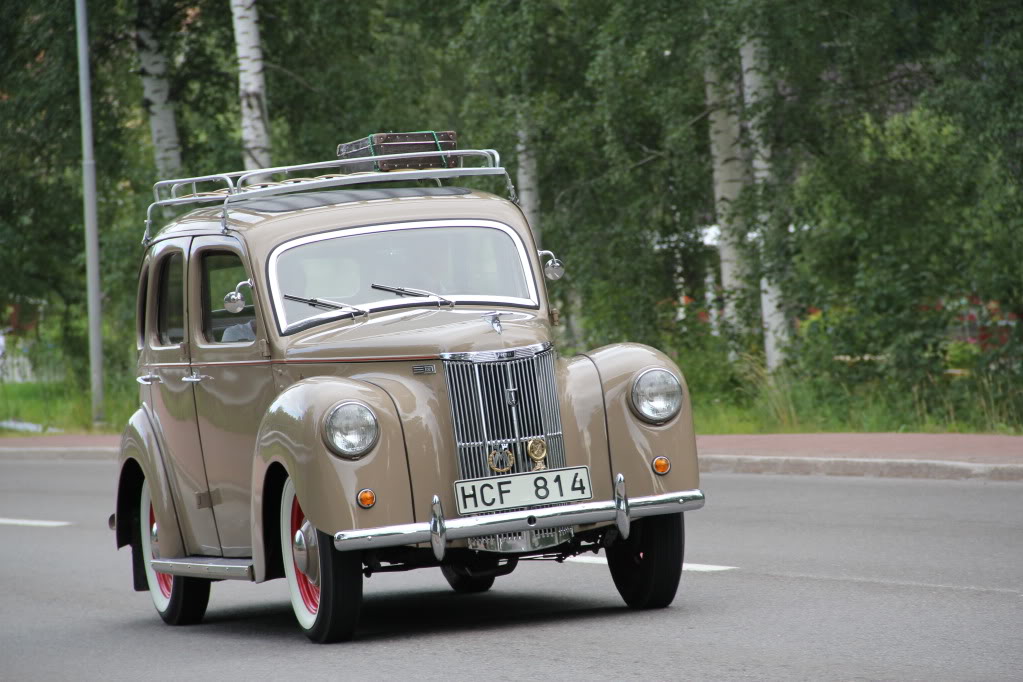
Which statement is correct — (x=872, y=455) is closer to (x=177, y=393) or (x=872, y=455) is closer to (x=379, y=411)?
(x=177, y=393)

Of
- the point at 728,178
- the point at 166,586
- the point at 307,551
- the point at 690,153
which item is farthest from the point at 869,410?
the point at 307,551

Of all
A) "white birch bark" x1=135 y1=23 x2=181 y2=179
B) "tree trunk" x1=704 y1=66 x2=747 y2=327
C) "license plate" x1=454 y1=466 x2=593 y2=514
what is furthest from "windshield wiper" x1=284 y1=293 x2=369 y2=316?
"white birch bark" x1=135 y1=23 x2=181 y2=179

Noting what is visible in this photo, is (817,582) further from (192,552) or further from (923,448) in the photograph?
(923,448)

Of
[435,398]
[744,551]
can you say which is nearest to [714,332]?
[744,551]

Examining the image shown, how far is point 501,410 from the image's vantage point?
314 inches

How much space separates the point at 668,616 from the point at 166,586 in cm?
309

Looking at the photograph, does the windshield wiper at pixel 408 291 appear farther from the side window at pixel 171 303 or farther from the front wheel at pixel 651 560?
the front wheel at pixel 651 560

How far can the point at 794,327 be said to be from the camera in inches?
899

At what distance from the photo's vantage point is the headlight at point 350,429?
7652 mm

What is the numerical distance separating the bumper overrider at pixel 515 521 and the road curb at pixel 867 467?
24.0ft

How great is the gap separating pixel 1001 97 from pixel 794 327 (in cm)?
520

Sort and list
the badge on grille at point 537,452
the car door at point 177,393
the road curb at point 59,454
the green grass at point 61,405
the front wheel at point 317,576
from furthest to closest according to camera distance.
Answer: the green grass at point 61,405, the road curb at point 59,454, the car door at point 177,393, the badge on grille at point 537,452, the front wheel at point 317,576

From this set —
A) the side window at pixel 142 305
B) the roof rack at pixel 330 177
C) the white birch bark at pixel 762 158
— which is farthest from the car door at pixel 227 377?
the white birch bark at pixel 762 158

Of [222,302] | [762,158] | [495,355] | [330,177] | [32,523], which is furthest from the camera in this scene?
[762,158]
